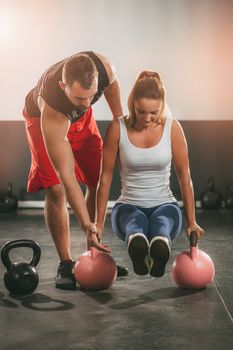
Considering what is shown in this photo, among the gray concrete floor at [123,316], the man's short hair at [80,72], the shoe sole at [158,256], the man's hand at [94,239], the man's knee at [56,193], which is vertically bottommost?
the gray concrete floor at [123,316]

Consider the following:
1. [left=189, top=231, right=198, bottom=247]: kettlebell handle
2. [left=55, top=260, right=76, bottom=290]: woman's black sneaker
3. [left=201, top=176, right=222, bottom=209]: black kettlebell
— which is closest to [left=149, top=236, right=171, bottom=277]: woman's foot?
[left=189, top=231, right=198, bottom=247]: kettlebell handle

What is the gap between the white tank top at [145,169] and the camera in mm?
3076

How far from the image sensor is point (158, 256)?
2.73 metres

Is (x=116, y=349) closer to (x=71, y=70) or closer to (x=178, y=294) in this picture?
(x=178, y=294)

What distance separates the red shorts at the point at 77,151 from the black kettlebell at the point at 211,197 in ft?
8.74

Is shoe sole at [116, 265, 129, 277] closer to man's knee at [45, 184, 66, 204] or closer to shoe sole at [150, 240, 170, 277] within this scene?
man's knee at [45, 184, 66, 204]

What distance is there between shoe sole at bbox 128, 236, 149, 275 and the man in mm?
131

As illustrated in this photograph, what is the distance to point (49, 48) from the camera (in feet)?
19.8

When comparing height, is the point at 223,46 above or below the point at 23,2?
below

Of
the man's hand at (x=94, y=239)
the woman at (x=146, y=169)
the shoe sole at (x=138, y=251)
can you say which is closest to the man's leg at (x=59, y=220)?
the woman at (x=146, y=169)

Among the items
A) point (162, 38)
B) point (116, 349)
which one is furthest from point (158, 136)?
point (162, 38)

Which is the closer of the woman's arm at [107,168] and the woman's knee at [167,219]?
the woman's knee at [167,219]

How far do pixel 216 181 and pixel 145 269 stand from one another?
3611 millimetres

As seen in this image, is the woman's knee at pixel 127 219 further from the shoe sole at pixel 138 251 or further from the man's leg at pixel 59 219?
the man's leg at pixel 59 219
